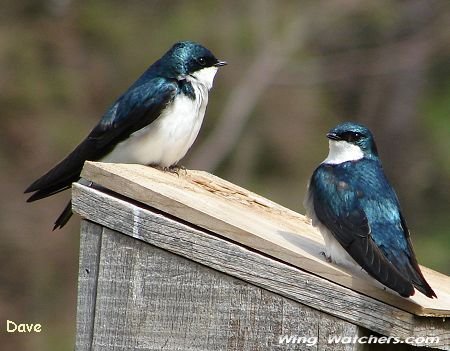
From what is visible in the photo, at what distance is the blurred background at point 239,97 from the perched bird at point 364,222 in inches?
107

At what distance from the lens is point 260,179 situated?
5.39 metres

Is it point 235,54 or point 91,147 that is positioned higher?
point 235,54

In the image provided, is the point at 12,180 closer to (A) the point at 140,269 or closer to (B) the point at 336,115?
(B) the point at 336,115

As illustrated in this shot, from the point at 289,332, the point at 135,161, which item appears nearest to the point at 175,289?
the point at 289,332

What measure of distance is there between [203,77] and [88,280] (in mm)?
1067

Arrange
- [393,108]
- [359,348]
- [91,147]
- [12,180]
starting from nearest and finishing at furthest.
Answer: [359,348]
[91,147]
[12,180]
[393,108]

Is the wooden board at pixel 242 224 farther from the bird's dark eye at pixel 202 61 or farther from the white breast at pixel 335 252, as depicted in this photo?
the bird's dark eye at pixel 202 61

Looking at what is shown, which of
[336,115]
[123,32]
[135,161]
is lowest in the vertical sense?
[135,161]

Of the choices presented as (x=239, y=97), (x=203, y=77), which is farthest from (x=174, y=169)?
(x=239, y=97)

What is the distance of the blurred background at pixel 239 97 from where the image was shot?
513 cm

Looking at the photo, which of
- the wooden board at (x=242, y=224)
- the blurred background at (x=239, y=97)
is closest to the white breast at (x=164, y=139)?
the wooden board at (x=242, y=224)

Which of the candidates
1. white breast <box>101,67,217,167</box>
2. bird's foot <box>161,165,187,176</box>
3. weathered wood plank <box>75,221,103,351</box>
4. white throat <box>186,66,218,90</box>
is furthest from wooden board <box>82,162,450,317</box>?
white throat <box>186,66,218,90</box>

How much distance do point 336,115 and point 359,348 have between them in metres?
3.78

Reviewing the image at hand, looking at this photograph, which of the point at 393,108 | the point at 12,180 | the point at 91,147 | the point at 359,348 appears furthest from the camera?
the point at 393,108
